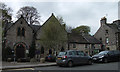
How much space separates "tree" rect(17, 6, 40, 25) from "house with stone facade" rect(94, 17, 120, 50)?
2078cm

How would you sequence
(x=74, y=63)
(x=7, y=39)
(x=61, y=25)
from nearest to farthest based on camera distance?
1. (x=74, y=63)
2. (x=61, y=25)
3. (x=7, y=39)

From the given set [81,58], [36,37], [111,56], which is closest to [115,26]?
[36,37]

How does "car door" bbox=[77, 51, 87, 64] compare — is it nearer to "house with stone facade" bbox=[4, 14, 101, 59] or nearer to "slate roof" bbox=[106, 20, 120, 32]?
"house with stone facade" bbox=[4, 14, 101, 59]

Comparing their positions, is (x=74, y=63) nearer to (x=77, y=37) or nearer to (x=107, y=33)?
(x=77, y=37)

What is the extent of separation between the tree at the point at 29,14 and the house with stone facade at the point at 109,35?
20.8 metres

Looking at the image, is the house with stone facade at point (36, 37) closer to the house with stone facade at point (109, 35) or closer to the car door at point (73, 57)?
the car door at point (73, 57)

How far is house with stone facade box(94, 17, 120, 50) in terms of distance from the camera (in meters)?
36.1

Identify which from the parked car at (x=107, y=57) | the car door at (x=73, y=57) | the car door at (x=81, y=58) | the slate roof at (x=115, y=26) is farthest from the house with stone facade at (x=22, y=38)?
the slate roof at (x=115, y=26)

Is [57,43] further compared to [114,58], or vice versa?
[57,43]

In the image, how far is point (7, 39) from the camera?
27094mm

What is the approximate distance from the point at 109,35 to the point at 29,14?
25.8m

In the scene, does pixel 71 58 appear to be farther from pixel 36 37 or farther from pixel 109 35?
pixel 109 35

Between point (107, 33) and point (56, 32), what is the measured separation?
21.1 meters

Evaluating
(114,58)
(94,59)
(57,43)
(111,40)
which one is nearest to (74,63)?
(94,59)
